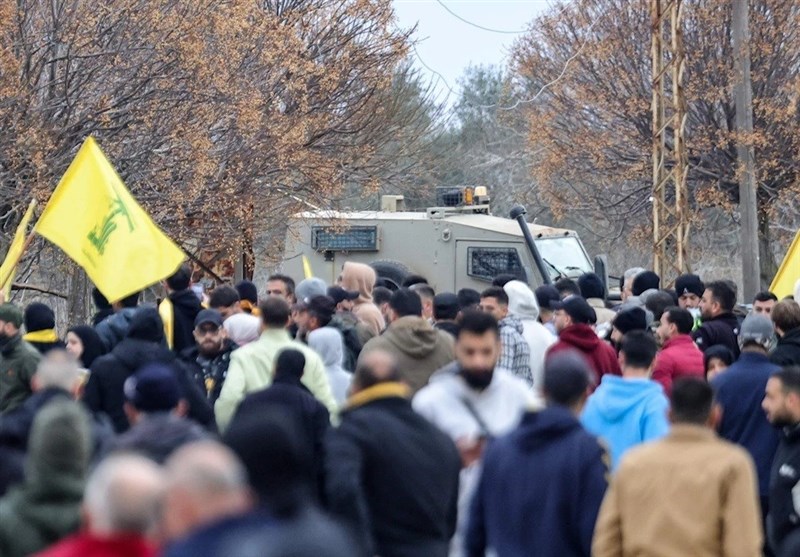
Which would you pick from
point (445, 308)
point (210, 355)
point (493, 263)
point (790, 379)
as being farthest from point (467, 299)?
point (493, 263)

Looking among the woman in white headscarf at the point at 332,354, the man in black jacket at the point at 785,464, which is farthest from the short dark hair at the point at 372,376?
the woman in white headscarf at the point at 332,354

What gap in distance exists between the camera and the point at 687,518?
5703 millimetres

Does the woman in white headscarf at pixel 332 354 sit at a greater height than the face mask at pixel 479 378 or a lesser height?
lesser

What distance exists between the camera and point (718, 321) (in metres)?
11.1

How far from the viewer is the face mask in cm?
671

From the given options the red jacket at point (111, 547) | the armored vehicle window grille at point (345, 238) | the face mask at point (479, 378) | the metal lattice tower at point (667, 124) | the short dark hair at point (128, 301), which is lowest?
the red jacket at point (111, 547)

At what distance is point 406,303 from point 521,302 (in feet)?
2.53

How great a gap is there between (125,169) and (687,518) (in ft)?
48.7

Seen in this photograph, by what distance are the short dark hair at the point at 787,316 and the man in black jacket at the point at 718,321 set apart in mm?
1283

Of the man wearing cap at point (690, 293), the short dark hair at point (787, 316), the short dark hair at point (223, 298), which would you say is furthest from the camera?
the man wearing cap at point (690, 293)

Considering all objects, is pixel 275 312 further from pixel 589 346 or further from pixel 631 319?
pixel 631 319

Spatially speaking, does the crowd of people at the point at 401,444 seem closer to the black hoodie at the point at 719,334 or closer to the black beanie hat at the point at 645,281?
the black hoodie at the point at 719,334

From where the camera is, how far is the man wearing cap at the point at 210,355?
A: 9352 millimetres

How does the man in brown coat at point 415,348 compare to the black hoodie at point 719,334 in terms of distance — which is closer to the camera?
the man in brown coat at point 415,348
